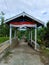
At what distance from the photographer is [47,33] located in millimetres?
27391

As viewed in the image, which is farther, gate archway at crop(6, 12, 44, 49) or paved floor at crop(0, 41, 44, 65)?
gate archway at crop(6, 12, 44, 49)

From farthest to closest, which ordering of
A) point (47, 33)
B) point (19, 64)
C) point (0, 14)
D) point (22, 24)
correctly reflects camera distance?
point (0, 14)
point (47, 33)
point (22, 24)
point (19, 64)

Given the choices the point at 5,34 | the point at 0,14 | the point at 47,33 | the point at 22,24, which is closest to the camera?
the point at 22,24

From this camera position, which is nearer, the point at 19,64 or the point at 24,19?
the point at 19,64

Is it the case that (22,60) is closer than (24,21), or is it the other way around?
(22,60)

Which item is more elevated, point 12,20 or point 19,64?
point 12,20

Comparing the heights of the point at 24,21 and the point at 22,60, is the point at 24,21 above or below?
above

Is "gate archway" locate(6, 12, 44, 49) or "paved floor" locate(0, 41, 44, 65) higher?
"gate archway" locate(6, 12, 44, 49)

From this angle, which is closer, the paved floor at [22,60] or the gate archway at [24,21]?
the paved floor at [22,60]

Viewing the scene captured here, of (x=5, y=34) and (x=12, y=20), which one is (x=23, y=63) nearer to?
(x=12, y=20)

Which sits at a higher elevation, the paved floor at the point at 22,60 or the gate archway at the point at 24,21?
the gate archway at the point at 24,21

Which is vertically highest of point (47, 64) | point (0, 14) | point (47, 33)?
point (0, 14)

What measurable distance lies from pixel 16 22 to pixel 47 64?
376 inches

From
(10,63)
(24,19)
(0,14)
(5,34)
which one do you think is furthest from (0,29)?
(10,63)
